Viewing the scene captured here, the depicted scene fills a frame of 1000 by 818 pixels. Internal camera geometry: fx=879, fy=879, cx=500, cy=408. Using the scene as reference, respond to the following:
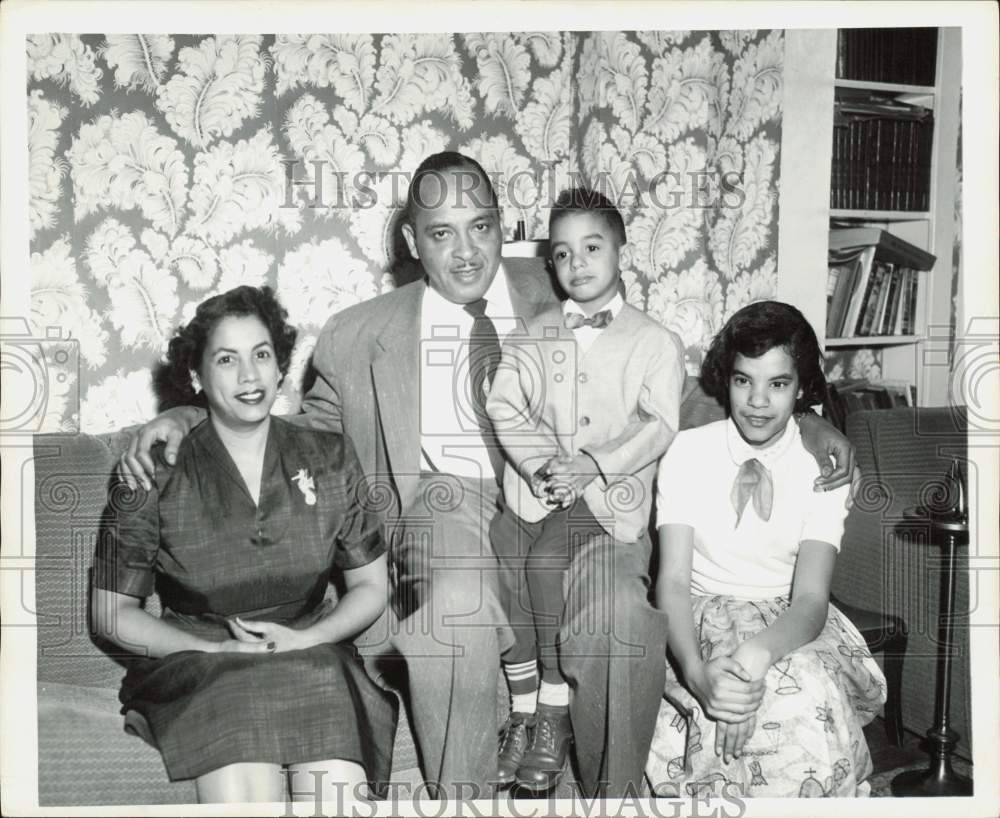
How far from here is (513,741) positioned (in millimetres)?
1666

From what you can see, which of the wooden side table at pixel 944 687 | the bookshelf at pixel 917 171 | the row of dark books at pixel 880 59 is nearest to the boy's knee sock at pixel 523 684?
the wooden side table at pixel 944 687

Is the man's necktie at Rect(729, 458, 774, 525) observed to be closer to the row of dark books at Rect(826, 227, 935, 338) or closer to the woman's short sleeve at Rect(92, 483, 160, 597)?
the row of dark books at Rect(826, 227, 935, 338)

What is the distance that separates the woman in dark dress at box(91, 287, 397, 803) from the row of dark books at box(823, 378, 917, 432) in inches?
38.4

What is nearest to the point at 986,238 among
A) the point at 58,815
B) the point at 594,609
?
the point at 594,609

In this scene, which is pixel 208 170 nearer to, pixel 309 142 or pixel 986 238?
pixel 309 142

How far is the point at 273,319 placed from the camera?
1.65m

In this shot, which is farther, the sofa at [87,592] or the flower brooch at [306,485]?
the flower brooch at [306,485]

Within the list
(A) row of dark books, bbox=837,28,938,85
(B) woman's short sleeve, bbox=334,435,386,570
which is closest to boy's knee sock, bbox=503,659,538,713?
(B) woman's short sleeve, bbox=334,435,386,570

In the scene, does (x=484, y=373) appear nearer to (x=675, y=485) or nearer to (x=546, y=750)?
(x=675, y=485)

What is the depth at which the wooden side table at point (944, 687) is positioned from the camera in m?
1.71

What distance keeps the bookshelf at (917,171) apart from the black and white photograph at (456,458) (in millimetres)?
78

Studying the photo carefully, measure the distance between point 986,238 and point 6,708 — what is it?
2.02 metres

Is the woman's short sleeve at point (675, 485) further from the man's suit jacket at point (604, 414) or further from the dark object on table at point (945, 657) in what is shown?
the dark object on table at point (945, 657)

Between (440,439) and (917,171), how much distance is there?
141cm
